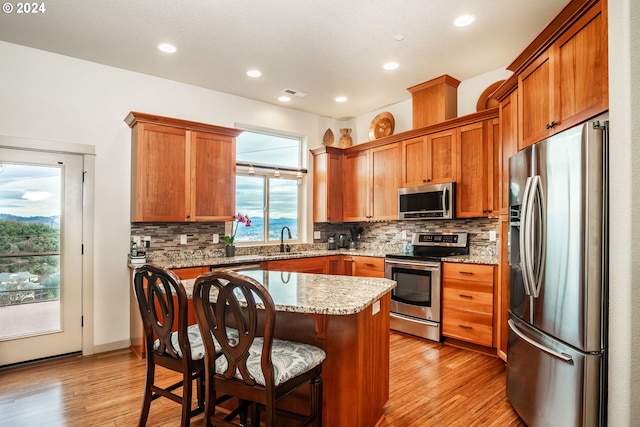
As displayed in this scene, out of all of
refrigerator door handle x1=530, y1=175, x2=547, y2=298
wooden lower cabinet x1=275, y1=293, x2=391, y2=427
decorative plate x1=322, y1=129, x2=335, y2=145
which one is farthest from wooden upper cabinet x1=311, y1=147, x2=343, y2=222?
refrigerator door handle x1=530, y1=175, x2=547, y2=298

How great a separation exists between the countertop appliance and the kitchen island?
2.87ft

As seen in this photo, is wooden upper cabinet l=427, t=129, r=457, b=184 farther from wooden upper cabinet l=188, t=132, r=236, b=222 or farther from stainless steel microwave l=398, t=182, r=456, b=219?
wooden upper cabinet l=188, t=132, r=236, b=222

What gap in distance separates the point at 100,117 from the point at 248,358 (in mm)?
3232

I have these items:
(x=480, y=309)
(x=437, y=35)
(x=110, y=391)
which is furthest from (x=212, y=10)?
(x=480, y=309)

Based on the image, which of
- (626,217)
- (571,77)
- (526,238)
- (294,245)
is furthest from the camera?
(294,245)

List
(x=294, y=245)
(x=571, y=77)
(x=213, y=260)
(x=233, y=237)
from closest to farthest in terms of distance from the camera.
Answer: (x=571, y=77) < (x=213, y=260) < (x=233, y=237) < (x=294, y=245)

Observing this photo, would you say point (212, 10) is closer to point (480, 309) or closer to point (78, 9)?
point (78, 9)

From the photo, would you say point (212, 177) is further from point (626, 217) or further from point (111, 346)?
point (626, 217)

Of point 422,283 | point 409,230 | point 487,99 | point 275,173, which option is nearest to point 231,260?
point 275,173

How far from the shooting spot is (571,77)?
2002 millimetres

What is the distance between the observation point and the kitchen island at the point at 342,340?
188cm

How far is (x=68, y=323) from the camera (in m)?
3.49

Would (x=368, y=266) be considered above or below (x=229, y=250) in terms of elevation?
below

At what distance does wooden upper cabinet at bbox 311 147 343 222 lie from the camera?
5.20 meters
